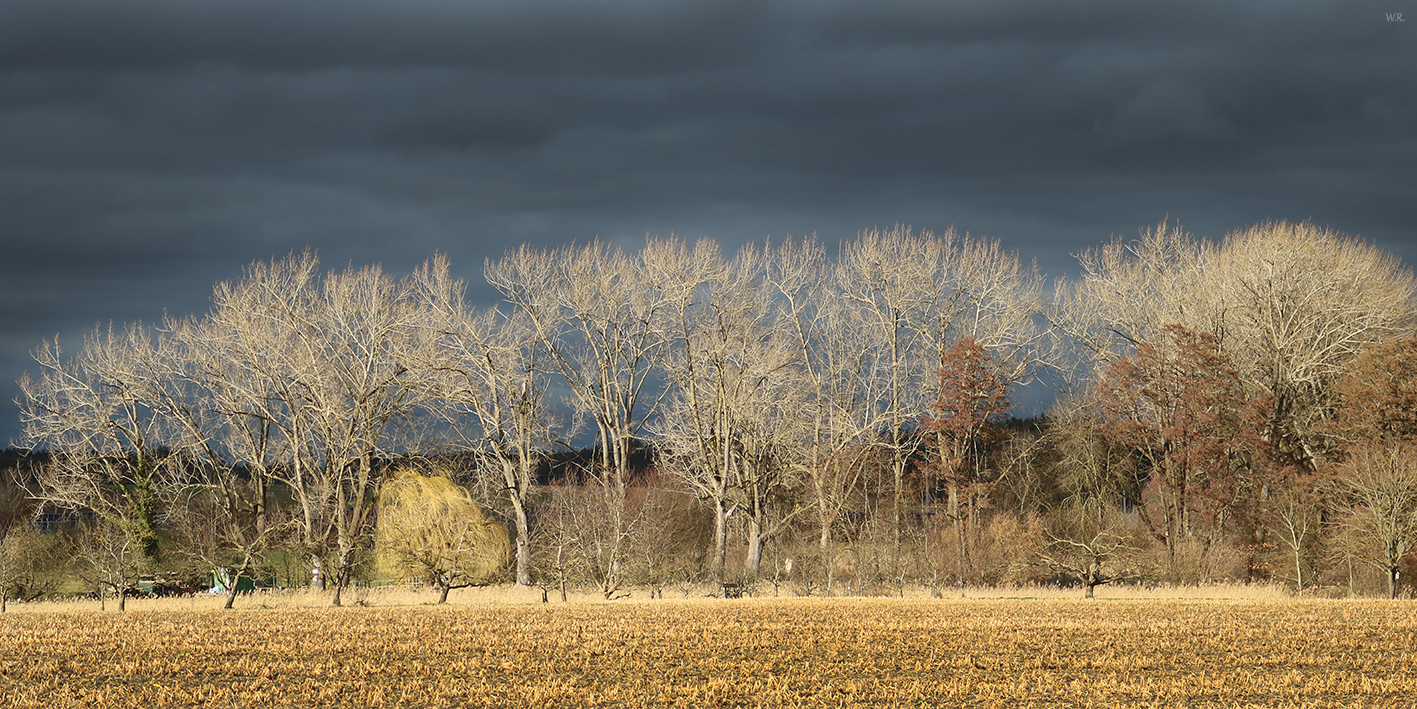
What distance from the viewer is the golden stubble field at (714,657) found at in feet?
61.0

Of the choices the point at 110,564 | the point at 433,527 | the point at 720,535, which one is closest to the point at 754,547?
the point at 720,535

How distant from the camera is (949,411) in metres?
58.8

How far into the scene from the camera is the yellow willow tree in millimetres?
50250

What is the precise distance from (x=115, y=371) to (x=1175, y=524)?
167 ft

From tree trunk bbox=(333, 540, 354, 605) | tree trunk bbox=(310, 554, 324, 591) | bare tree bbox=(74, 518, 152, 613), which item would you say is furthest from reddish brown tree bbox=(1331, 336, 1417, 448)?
bare tree bbox=(74, 518, 152, 613)

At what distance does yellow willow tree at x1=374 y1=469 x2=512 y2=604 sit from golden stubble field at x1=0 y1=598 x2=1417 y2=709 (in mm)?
15295

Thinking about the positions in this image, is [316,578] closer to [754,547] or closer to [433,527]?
[433,527]

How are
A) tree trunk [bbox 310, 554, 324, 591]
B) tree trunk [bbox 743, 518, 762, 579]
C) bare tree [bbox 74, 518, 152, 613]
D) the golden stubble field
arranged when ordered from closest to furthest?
the golden stubble field < bare tree [bbox 74, 518, 152, 613] < tree trunk [bbox 310, 554, 324, 591] < tree trunk [bbox 743, 518, 762, 579]

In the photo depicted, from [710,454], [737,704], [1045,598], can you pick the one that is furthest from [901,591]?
[737,704]

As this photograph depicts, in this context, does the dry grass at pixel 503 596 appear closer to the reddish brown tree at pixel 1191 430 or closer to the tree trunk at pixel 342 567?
the tree trunk at pixel 342 567

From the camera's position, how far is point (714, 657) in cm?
2295

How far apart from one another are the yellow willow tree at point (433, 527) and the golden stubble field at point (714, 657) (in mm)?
15295

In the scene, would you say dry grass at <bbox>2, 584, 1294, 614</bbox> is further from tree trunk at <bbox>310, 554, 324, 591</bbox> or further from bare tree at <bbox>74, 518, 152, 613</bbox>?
tree trunk at <bbox>310, 554, 324, 591</bbox>

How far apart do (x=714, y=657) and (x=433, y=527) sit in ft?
103
